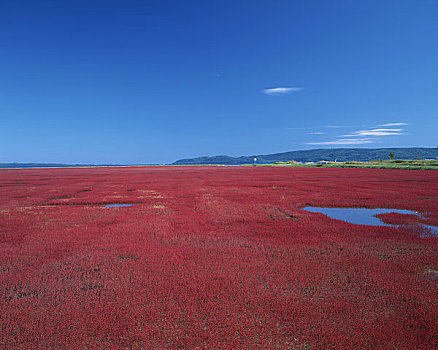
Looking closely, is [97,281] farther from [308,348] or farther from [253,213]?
[253,213]

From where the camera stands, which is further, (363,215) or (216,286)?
(363,215)

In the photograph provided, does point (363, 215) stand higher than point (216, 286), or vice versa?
point (216, 286)

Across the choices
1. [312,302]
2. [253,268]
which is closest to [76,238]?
[253,268]

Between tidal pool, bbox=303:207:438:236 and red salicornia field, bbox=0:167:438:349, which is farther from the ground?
red salicornia field, bbox=0:167:438:349

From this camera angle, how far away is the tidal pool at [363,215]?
11508mm

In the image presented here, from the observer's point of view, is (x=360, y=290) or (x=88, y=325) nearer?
(x=88, y=325)

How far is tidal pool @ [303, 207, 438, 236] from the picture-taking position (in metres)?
11.5

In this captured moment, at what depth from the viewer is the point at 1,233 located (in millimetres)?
10750

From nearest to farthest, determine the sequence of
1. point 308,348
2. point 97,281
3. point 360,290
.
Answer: point 308,348, point 360,290, point 97,281

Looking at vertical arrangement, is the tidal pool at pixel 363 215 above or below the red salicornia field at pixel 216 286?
below

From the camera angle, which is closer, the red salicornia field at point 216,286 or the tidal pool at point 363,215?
the red salicornia field at point 216,286

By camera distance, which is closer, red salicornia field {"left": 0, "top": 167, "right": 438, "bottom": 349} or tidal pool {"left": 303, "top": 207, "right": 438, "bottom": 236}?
red salicornia field {"left": 0, "top": 167, "right": 438, "bottom": 349}

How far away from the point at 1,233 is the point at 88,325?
941 cm

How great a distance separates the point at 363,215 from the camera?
14406 mm
